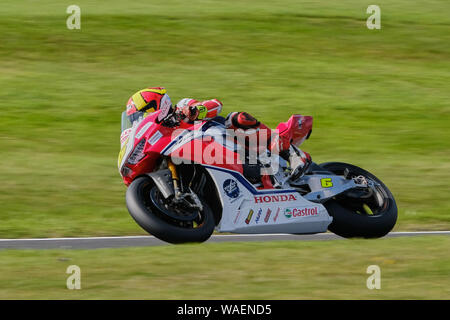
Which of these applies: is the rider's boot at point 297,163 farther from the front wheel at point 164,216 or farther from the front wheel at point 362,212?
the front wheel at point 164,216

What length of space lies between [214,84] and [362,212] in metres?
13.1

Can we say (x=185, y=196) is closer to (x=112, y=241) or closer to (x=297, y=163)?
(x=297, y=163)

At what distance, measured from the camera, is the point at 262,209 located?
9.23m

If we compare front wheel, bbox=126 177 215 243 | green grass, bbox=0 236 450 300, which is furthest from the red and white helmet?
green grass, bbox=0 236 450 300

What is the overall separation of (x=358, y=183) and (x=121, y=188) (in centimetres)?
539

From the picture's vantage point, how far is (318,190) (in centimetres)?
974

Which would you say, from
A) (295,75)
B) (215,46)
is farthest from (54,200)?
(215,46)

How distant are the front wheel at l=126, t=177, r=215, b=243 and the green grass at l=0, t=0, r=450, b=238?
267 centimetres

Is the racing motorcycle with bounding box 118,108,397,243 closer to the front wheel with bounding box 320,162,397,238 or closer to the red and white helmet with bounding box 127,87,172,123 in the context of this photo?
the front wheel with bounding box 320,162,397,238

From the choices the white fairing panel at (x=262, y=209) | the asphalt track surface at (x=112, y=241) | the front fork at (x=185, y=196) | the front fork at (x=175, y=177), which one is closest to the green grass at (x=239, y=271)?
the white fairing panel at (x=262, y=209)

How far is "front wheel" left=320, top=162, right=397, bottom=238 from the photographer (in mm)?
9781

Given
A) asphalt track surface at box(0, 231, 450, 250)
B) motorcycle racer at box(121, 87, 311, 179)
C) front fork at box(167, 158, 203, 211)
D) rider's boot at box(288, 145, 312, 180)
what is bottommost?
asphalt track surface at box(0, 231, 450, 250)

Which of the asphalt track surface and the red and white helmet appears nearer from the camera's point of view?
the red and white helmet

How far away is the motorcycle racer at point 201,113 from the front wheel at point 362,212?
639 mm
